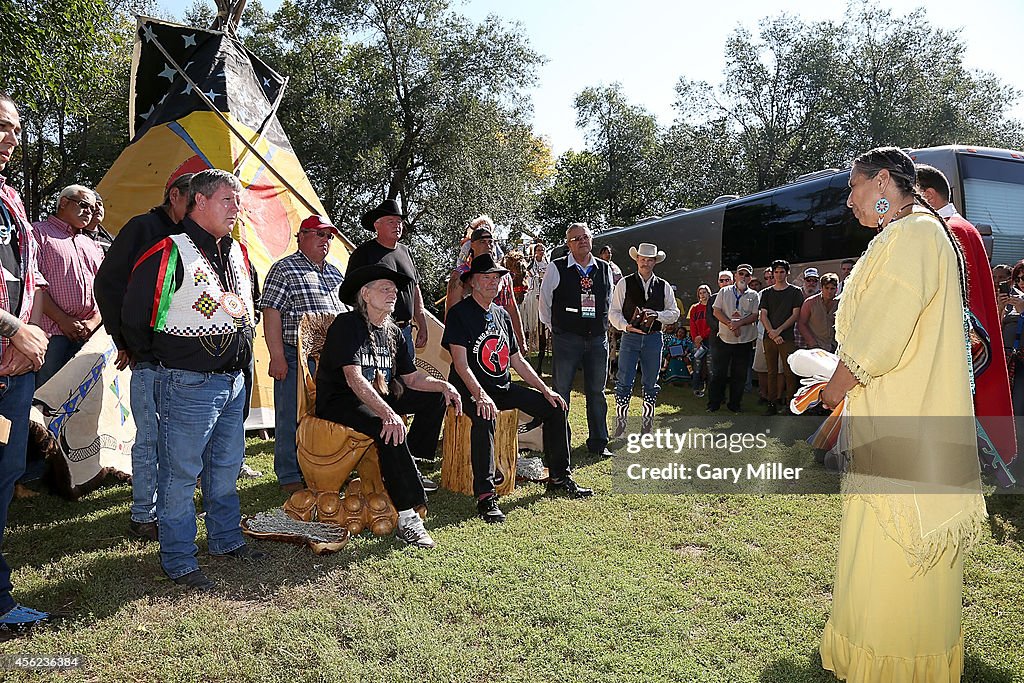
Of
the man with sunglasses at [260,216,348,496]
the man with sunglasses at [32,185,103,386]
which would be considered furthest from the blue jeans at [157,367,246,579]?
the man with sunglasses at [32,185,103,386]

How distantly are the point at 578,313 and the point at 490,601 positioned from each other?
3.42 m

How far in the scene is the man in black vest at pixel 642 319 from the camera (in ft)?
23.0

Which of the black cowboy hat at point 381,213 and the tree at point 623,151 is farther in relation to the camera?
the tree at point 623,151

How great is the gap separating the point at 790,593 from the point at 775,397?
20.8 ft

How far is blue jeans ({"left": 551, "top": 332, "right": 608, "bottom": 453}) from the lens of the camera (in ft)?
21.6

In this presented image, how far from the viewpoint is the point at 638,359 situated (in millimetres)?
7254

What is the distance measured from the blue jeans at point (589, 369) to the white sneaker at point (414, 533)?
99.3 inches

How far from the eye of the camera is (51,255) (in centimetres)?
494

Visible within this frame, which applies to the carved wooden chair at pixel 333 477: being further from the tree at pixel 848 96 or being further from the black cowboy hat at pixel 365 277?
the tree at pixel 848 96

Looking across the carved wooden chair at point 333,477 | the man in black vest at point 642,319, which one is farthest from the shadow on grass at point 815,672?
the man in black vest at point 642,319

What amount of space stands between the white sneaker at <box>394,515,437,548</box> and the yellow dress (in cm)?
237

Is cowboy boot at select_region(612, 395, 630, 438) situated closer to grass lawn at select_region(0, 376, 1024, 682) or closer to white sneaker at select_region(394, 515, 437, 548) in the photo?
grass lawn at select_region(0, 376, 1024, 682)

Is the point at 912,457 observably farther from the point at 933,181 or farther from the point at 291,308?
the point at 291,308

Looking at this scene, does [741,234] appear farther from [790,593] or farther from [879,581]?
[879,581]
